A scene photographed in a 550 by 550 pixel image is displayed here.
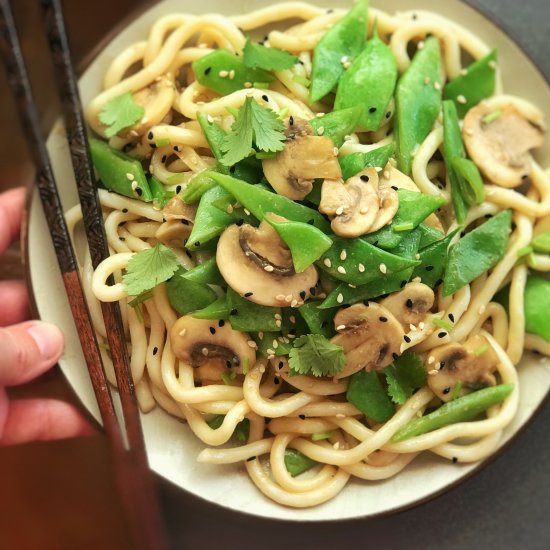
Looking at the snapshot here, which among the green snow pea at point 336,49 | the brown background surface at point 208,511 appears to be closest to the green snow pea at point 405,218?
the green snow pea at point 336,49

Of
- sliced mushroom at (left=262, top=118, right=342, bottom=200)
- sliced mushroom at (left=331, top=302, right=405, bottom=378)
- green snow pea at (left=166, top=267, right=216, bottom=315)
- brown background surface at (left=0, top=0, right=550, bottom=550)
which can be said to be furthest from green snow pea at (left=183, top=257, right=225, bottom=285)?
brown background surface at (left=0, top=0, right=550, bottom=550)

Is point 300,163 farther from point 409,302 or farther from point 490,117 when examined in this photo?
point 490,117

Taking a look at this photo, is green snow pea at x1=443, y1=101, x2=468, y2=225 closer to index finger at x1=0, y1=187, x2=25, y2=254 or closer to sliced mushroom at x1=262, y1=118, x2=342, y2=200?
sliced mushroom at x1=262, y1=118, x2=342, y2=200

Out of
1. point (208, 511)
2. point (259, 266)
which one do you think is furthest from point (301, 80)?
point (208, 511)

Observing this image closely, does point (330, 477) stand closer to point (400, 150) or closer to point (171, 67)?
point (400, 150)

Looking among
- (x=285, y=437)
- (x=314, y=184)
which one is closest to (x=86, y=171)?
(x=314, y=184)

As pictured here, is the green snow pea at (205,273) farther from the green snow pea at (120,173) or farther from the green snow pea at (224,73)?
the green snow pea at (224,73)
